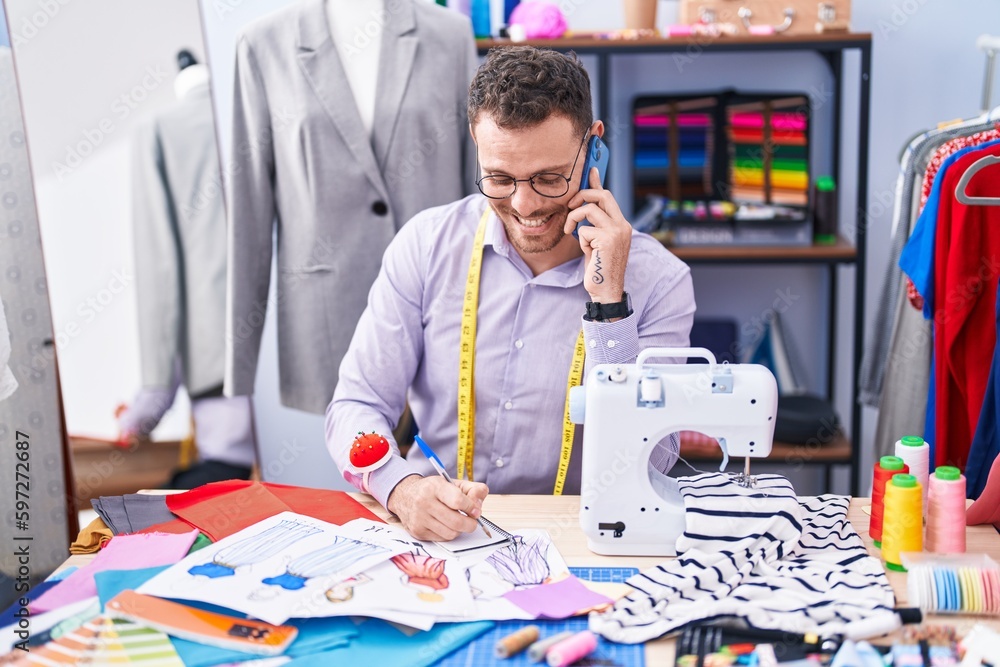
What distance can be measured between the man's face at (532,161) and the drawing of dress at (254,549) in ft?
2.53

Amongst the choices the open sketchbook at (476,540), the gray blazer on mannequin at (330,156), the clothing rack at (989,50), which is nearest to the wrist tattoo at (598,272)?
the open sketchbook at (476,540)

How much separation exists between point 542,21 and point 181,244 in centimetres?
143

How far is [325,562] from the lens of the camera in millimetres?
1612

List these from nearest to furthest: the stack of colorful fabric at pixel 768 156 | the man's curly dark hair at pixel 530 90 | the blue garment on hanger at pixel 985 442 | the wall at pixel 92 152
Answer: the man's curly dark hair at pixel 530 90
the blue garment on hanger at pixel 985 442
the wall at pixel 92 152
the stack of colorful fabric at pixel 768 156

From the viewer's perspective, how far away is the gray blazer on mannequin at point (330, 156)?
2.78m

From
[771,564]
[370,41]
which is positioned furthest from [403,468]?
[370,41]

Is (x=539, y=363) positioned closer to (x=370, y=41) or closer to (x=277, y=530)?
(x=277, y=530)

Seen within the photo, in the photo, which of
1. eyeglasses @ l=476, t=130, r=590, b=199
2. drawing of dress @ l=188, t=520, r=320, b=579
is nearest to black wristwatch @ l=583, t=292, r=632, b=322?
eyeglasses @ l=476, t=130, r=590, b=199

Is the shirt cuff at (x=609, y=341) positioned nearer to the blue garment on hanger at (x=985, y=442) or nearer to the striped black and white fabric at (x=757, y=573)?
the striped black and white fabric at (x=757, y=573)

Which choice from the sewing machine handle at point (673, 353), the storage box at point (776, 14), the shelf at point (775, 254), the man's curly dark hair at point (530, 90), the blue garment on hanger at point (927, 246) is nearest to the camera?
the sewing machine handle at point (673, 353)

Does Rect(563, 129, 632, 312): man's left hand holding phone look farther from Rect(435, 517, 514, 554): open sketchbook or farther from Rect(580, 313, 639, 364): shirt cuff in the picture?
Rect(435, 517, 514, 554): open sketchbook

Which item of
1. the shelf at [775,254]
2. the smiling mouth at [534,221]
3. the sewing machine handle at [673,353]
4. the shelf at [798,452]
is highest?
the smiling mouth at [534,221]

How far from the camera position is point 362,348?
7.04 feet

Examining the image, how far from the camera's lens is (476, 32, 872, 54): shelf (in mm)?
3143
